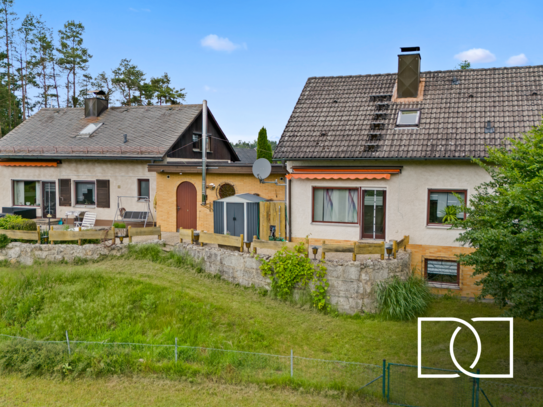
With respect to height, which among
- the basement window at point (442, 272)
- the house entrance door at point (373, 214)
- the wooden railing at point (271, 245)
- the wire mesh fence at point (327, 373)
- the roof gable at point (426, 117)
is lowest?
the wire mesh fence at point (327, 373)

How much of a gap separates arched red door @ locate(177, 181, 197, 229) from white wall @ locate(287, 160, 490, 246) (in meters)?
5.90

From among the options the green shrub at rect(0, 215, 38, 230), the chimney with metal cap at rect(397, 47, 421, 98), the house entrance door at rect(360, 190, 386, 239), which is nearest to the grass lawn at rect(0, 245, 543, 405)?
the house entrance door at rect(360, 190, 386, 239)

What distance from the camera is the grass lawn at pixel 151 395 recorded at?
30.0ft

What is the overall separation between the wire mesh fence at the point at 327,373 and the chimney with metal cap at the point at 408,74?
1084 cm

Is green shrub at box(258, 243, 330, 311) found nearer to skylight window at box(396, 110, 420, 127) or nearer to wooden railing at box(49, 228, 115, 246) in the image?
skylight window at box(396, 110, 420, 127)

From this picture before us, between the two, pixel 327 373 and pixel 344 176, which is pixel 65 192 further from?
pixel 327 373

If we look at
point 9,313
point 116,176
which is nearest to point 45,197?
point 116,176

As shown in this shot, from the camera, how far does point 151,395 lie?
944cm

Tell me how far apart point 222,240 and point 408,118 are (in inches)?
316

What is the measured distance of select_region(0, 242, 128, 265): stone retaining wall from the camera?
16.9 metres

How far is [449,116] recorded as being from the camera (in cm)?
1603

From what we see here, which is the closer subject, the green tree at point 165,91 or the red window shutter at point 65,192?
the red window shutter at point 65,192

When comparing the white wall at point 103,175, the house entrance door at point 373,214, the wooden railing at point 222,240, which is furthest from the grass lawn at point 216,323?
the white wall at point 103,175

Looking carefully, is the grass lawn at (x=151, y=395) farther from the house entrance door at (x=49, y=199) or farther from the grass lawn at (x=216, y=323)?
the house entrance door at (x=49, y=199)
